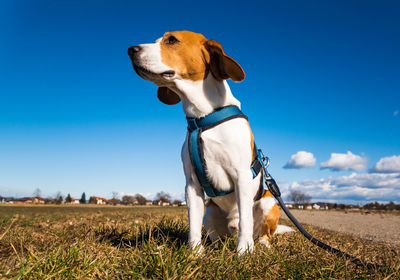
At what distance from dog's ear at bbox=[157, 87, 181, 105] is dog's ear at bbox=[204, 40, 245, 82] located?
2.24ft


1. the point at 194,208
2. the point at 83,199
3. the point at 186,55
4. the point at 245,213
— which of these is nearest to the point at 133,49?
the point at 186,55

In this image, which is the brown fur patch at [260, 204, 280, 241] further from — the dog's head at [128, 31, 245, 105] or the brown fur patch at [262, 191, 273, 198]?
the dog's head at [128, 31, 245, 105]

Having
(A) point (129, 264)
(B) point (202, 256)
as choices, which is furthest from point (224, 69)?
(A) point (129, 264)

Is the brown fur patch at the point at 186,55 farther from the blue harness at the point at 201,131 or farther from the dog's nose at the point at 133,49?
the blue harness at the point at 201,131

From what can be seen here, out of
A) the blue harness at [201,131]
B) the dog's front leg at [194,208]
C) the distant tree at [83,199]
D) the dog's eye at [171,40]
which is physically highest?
the dog's eye at [171,40]

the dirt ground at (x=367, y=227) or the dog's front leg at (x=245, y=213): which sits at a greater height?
the dog's front leg at (x=245, y=213)

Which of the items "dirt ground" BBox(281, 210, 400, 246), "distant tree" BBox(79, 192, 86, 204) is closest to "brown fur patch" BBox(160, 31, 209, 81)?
"dirt ground" BBox(281, 210, 400, 246)

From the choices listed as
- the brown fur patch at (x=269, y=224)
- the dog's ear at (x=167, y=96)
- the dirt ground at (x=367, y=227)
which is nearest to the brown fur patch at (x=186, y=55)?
the dog's ear at (x=167, y=96)

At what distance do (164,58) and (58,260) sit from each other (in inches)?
80.5

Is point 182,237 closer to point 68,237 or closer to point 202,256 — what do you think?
point 68,237

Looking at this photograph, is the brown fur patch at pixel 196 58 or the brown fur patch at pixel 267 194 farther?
the brown fur patch at pixel 267 194

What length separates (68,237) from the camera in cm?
375

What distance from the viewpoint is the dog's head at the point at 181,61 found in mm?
3053

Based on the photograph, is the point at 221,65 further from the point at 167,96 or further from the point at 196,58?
the point at 167,96
